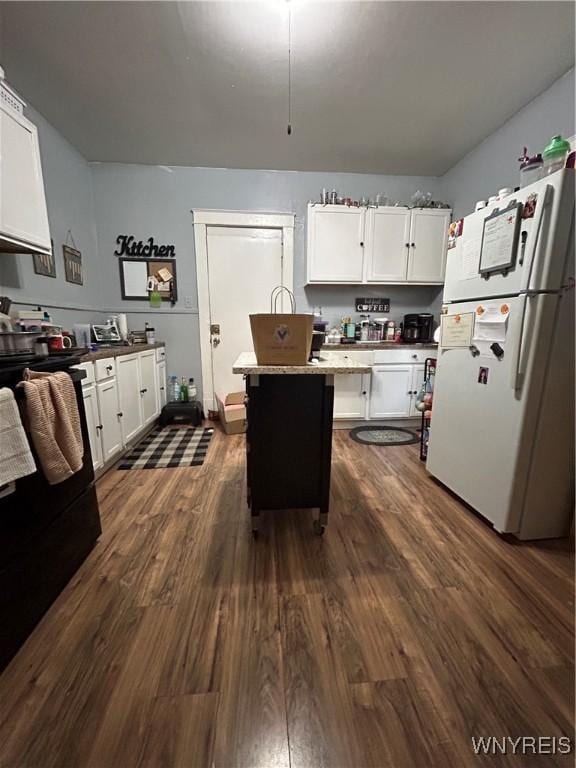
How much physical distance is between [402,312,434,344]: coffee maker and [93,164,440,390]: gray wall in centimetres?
54

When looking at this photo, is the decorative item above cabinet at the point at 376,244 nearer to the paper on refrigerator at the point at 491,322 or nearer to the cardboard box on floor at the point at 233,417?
the cardboard box on floor at the point at 233,417

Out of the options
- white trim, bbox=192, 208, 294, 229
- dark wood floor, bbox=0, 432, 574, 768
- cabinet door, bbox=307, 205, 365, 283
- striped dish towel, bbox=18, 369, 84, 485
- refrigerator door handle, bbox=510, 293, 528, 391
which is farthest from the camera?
white trim, bbox=192, 208, 294, 229

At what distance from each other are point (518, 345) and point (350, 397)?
183cm

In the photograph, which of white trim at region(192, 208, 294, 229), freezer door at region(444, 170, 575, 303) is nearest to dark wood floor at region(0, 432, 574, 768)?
freezer door at region(444, 170, 575, 303)

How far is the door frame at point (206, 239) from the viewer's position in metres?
3.26

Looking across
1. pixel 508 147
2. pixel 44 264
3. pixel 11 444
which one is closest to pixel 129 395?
pixel 44 264

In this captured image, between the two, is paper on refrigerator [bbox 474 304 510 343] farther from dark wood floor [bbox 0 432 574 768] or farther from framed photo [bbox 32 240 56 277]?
framed photo [bbox 32 240 56 277]

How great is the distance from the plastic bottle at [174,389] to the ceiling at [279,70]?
7.54 ft

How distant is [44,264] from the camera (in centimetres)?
235

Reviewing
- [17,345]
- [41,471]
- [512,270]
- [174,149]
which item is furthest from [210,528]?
[174,149]

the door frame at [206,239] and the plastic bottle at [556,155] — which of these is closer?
the plastic bottle at [556,155]

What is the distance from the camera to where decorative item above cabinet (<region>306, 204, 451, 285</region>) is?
3.12m

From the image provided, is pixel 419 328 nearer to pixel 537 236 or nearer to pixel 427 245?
pixel 427 245

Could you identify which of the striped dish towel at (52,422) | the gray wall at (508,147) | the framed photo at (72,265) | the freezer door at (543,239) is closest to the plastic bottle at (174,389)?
the framed photo at (72,265)
